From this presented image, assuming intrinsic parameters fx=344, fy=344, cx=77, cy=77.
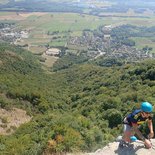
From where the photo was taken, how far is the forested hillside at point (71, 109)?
2167cm

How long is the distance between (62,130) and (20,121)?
92.6 ft

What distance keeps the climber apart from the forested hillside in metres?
3.50

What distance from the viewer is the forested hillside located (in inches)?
853

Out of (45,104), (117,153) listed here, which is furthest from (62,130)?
(45,104)

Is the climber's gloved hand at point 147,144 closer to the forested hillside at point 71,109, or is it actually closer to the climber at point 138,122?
the climber at point 138,122

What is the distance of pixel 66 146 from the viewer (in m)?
19.1

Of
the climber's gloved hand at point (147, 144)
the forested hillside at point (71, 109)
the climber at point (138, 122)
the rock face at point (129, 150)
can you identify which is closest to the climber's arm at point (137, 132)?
the climber at point (138, 122)

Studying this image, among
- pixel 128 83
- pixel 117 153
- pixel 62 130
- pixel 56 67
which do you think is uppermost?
pixel 117 153

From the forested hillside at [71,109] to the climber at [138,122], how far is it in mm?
3504

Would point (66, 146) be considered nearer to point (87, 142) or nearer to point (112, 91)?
point (87, 142)

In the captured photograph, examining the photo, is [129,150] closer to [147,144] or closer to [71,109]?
[147,144]

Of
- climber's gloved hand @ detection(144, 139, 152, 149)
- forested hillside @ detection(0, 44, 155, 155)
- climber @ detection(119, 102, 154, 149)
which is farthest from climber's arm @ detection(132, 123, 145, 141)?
forested hillside @ detection(0, 44, 155, 155)

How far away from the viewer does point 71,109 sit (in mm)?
63344

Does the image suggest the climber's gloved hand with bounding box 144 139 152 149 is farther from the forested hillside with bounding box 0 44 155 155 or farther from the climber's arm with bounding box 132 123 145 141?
the forested hillside with bounding box 0 44 155 155
